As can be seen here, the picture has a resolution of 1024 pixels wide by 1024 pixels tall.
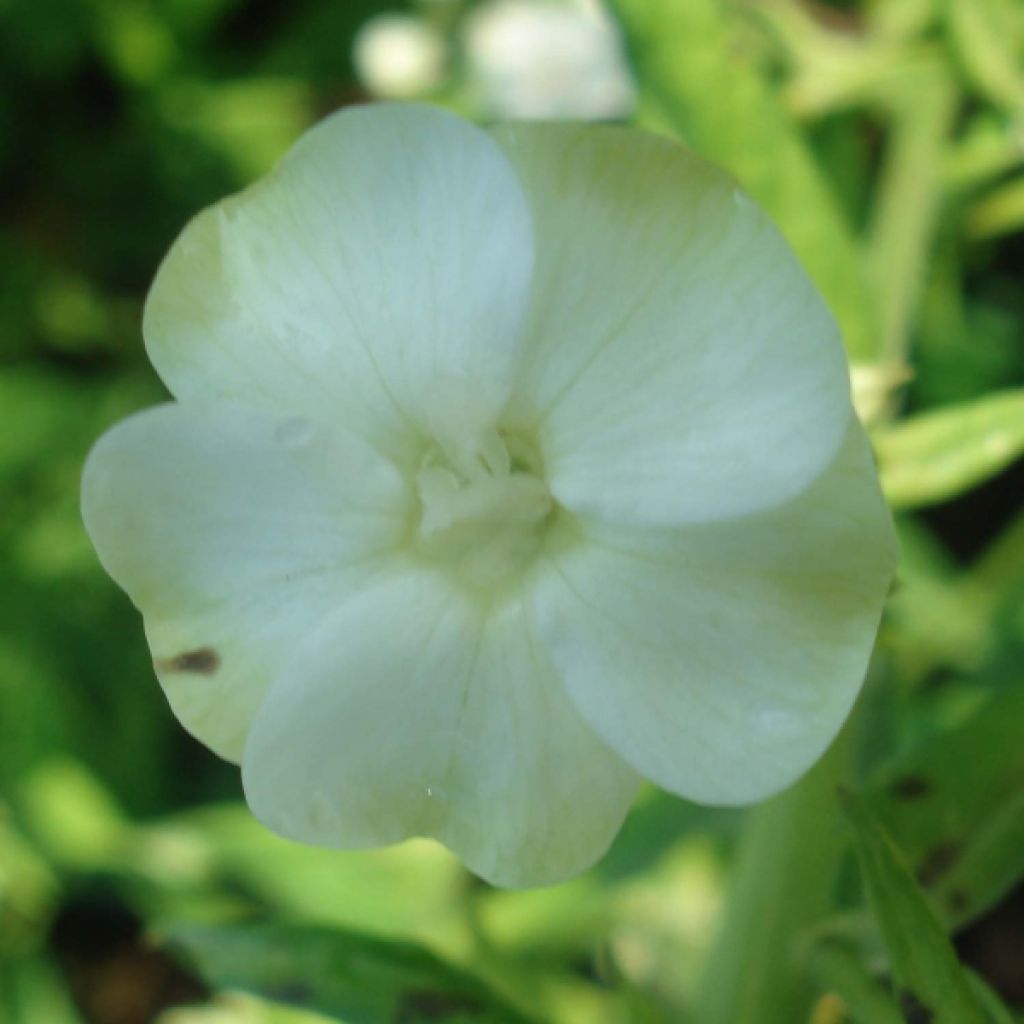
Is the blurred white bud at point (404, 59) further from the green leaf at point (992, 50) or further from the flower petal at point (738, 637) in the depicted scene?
the flower petal at point (738, 637)

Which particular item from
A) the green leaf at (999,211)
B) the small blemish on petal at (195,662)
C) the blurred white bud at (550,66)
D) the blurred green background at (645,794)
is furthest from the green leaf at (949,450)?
the blurred white bud at (550,66)

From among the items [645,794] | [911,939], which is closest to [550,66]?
[645,794]

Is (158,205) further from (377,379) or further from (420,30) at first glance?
(377,379)

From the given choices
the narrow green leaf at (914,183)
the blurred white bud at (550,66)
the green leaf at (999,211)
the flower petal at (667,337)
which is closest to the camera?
the flower petal at (667,337)

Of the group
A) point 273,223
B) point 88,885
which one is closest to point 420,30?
point 88,885

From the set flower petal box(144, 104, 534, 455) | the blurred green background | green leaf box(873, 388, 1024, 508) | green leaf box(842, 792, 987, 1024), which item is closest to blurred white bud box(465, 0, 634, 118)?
the blurred green background

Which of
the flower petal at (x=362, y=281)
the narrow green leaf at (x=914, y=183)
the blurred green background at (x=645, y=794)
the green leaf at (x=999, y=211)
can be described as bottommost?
the blurred green background at (x=645, y=794)

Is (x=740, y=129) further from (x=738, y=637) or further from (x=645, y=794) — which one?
(x=645, y=794)

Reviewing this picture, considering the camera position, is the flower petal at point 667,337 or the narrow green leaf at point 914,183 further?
the narrow green leaf at point 914,183
